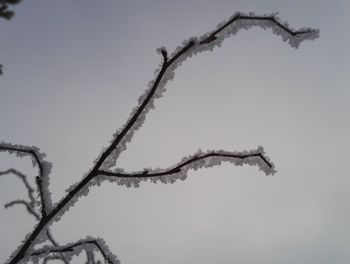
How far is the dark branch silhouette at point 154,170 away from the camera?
221 centimetres

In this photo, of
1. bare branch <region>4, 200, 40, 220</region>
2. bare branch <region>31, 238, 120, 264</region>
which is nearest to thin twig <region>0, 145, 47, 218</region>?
bare branch <region>31, 238, 120, 264</region>

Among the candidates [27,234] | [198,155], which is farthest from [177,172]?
[27,234]

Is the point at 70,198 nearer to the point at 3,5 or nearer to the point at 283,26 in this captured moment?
the point at 3,5

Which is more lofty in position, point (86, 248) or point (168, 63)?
point (168, 63)

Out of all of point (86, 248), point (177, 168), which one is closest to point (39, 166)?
point (86, 248)

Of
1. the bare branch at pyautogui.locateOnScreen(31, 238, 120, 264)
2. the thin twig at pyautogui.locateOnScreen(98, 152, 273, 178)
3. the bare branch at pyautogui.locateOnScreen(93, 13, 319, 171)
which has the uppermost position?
Answer: the bare branch at pyautogui.locateOnScreen(93, 13, 319, 171)

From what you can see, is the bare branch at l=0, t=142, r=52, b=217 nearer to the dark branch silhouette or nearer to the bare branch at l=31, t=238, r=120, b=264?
the dark branch silhouette

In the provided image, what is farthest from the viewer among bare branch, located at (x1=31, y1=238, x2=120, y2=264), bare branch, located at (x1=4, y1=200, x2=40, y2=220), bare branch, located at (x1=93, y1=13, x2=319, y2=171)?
bare branch, located at (x1=4, y1=200, x2=40, y2=220)

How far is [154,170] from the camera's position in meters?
2.27

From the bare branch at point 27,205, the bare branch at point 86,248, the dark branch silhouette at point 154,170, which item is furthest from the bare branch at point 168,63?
the bare branch at point 27,205

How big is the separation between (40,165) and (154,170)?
1.95ft

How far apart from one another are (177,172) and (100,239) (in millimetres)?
600

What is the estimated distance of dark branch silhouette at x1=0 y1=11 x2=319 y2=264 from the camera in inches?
87.0

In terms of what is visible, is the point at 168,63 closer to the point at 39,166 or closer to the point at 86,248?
the point at 39,166
